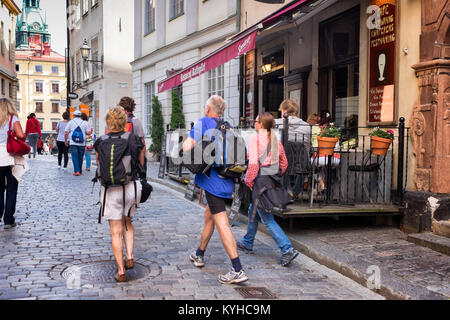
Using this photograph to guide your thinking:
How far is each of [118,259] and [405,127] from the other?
14.7 feet

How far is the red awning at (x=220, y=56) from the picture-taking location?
8320mm

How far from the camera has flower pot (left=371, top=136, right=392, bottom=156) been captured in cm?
670

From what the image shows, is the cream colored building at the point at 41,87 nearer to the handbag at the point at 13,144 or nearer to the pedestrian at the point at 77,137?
the pedestrian at the point at 77,137

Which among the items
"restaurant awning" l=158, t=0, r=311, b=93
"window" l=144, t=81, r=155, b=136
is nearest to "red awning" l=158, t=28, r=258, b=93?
"restaurant awning" l=158, t=0, r=311, b=93

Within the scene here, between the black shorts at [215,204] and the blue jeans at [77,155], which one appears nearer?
the black shorts at [215,204]

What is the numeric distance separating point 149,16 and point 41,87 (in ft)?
214

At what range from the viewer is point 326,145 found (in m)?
6.83

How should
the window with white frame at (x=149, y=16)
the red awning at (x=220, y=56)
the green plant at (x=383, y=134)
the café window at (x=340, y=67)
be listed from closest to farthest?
1. the green plant at (x=383, y=134)
2. the red awning at (x=220, y=56)
3. the café window at (x=340, y=67)
4. the window with white frame at (x=149, y=16)

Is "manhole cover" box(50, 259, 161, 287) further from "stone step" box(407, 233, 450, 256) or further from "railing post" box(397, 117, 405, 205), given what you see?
"railing post" box(397, 117, 405, 205)

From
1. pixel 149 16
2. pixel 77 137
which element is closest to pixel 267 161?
pixel 77 137

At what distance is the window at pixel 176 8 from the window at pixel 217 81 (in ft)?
10.9

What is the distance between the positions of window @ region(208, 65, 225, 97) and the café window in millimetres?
5166

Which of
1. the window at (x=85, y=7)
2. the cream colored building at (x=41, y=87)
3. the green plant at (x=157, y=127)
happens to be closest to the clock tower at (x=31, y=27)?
the cream colored building at (x=41, y=87)
